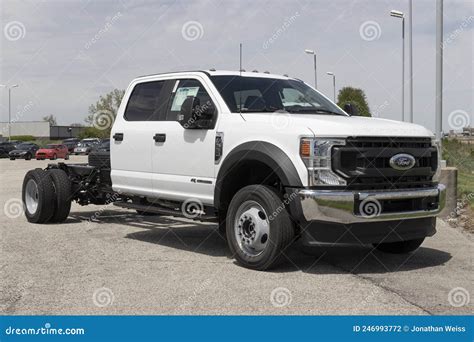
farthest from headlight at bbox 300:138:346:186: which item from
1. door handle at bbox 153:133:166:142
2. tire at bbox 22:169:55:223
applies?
tire at bbox 22:169:55:223

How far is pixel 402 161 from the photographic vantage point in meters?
6.53

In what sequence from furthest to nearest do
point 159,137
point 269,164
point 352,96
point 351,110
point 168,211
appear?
point 352,96, point 351,110, point 159,137, point 168,211, point 269,164

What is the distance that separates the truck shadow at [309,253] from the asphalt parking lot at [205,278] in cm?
1

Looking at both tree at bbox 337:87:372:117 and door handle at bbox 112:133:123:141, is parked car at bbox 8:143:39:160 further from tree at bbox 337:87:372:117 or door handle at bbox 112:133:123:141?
door handle at bbox 112:133:123:141

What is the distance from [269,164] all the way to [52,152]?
4548 centimetres

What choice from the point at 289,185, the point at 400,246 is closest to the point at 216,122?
the point at 289,185

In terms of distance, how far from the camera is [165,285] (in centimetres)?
596

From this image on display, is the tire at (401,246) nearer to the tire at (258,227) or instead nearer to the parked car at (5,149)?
the tire at (258,227)

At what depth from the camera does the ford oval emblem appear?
6457mm

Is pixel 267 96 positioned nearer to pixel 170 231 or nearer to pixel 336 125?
pixel 336 125

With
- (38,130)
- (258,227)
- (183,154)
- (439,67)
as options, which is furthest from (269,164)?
(38,130)

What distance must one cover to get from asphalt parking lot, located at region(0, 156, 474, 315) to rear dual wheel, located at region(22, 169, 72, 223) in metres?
0.66

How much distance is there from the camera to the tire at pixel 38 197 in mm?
9992

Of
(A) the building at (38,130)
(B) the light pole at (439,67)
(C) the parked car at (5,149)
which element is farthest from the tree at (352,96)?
(A) the building at (38,130)
